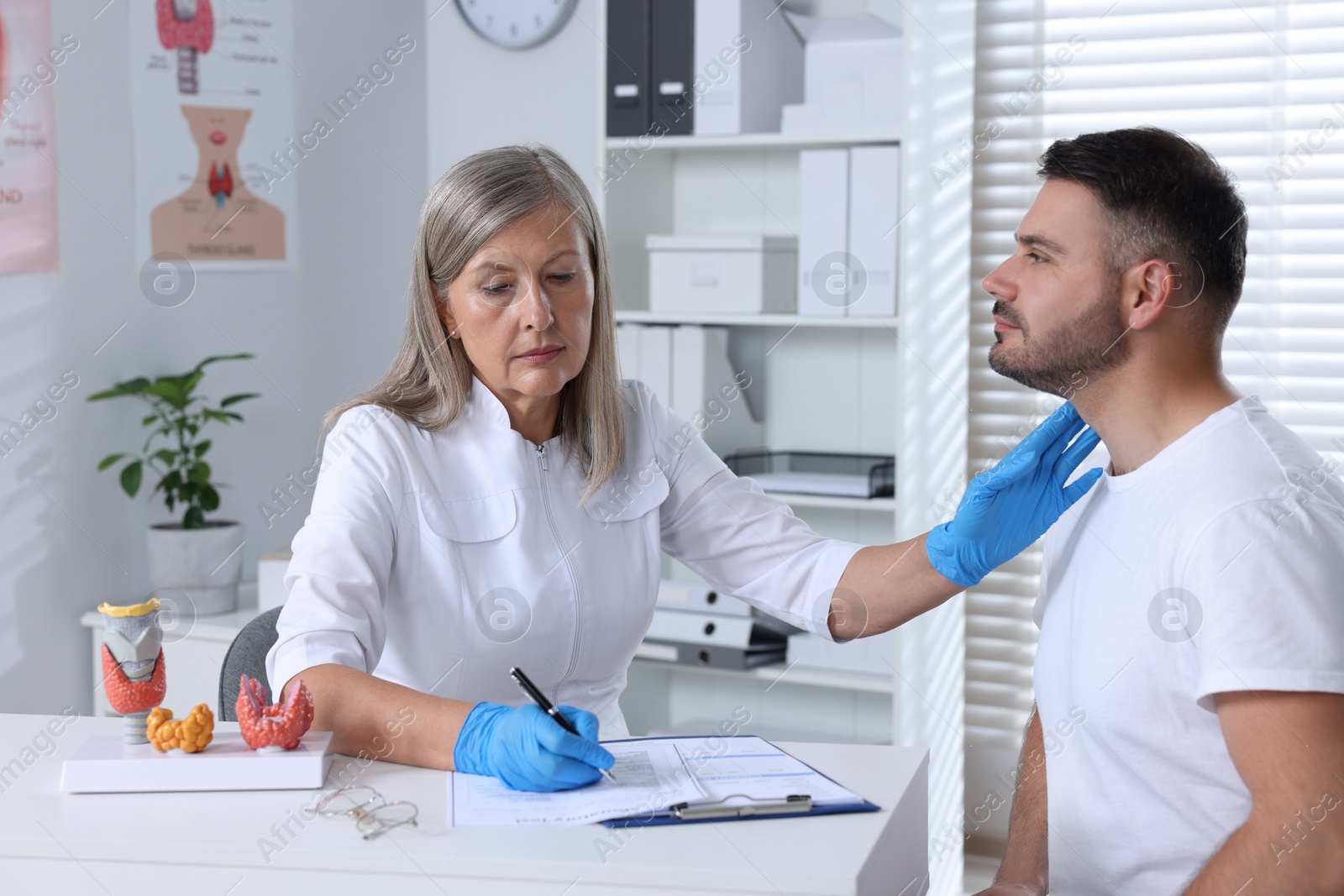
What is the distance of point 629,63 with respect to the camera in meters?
2.60

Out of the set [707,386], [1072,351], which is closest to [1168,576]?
[1072,351]

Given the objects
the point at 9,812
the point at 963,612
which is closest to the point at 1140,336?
the point at 9,812

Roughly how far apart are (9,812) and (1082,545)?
3.61 ft

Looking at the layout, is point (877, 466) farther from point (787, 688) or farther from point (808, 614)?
point (808, 614)

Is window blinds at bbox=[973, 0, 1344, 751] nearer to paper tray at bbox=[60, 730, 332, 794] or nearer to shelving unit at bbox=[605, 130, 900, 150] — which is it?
shelving unit at bbox=[605, 130, 900, 150]

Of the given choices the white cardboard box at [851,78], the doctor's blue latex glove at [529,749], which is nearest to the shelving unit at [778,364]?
the white cardboard box at [851,78]

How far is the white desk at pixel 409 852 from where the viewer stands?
38.7 inches

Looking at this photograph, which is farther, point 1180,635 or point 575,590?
point 575,590

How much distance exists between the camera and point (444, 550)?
157 centimetres

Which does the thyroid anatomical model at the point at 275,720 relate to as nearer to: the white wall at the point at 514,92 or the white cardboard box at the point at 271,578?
the white cardboard box at the point at 271,578

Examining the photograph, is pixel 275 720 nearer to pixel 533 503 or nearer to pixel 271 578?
pixel 533 503

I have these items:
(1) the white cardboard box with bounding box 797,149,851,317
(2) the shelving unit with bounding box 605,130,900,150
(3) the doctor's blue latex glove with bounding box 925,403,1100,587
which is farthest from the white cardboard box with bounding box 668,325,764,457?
(3) the doctor's blue latex glove with bounding box 925,403,1100,587

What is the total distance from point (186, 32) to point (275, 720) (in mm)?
2013

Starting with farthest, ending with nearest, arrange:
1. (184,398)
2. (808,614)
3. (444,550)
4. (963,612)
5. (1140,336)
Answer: (963,612) → (184,398) → (808,614) → (444,550) → (1140,336)
